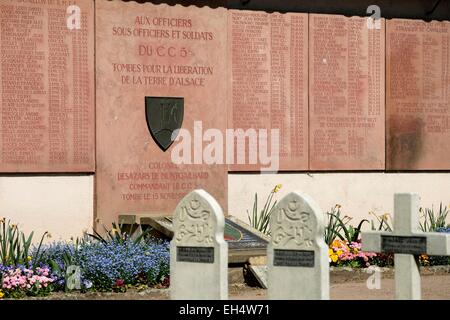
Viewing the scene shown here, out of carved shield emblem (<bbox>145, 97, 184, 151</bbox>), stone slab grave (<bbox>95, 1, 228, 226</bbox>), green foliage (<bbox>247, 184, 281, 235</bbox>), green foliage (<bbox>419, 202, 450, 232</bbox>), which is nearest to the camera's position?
stone slab grave (<bbox>95, 1, 228, 226</bbox>)

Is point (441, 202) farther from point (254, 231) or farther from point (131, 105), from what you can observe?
point (131, 105)

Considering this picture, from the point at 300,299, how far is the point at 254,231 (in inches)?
161

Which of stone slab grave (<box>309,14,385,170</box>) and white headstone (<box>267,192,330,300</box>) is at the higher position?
stone slab grave (<box>309,14,385,170</box>)

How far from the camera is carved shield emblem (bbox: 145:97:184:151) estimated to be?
12297mm

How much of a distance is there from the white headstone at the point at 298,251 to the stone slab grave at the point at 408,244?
0.65 m

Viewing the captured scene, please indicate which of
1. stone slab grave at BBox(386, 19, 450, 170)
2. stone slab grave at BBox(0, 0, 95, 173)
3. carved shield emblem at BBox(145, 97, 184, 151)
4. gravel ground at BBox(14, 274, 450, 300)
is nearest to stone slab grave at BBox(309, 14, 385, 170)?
stone slab grave at BBox(386, 19, 450, 170)

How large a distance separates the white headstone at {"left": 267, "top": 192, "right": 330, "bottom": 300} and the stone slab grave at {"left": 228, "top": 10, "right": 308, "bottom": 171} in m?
5.33

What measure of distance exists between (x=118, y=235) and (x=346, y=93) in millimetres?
4109

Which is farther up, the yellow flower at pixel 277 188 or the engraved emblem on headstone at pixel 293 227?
the yellow flower at pixel 277 188

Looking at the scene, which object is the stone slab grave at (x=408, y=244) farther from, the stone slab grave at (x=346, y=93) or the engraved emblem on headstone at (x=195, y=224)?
the stone slab grave at (x=346, y=93)

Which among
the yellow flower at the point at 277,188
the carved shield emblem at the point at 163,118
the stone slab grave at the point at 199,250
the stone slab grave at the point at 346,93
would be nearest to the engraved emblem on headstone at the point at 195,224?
the stone slab grave at the point at 199,250

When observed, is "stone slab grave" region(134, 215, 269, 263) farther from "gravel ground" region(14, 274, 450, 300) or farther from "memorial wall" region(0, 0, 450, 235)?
"memorial wall" region(0, 0, 450, 235)

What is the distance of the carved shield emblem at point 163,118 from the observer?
12.3 m
